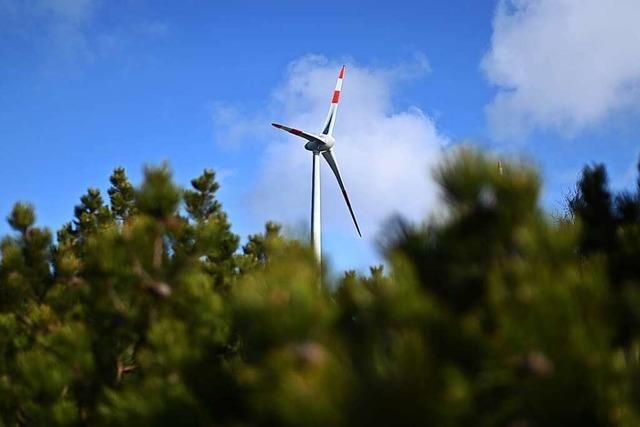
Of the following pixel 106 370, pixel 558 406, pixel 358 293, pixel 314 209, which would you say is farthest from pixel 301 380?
pixel 314 209

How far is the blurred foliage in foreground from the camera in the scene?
3.01m

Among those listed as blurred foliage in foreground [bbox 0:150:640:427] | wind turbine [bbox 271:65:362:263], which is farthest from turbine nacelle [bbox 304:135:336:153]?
blurred foliage in foreground [bbox 0:150:640:427]

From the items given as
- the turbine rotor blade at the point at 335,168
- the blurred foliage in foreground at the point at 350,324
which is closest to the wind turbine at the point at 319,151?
the turbine rotor blade at the point at 335,168

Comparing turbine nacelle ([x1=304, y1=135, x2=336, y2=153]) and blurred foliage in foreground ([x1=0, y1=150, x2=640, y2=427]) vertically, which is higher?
turbine nacelle ([x1=304, y1=135, x2=336, y2=153])

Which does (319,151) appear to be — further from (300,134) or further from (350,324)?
(350,324)

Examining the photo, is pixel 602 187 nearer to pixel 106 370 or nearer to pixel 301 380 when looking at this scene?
pixel 301 380

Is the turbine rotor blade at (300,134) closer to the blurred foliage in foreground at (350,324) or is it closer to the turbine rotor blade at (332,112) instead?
the turbine rotor blade at (332,112)

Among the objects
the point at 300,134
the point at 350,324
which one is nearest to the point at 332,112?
the point at 300,134

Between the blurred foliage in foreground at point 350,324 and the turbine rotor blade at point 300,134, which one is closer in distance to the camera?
the blurred foliage in foreground at point 350,324

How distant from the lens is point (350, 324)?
4125 millimetres

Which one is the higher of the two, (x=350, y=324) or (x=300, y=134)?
(x=300, y=134)

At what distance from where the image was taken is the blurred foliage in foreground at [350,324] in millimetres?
3006

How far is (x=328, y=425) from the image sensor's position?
286 cm

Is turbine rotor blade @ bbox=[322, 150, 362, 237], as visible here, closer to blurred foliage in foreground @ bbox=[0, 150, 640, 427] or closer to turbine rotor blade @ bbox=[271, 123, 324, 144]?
turbine rotor blade @ bbox=[271, 123, 324, 144]
